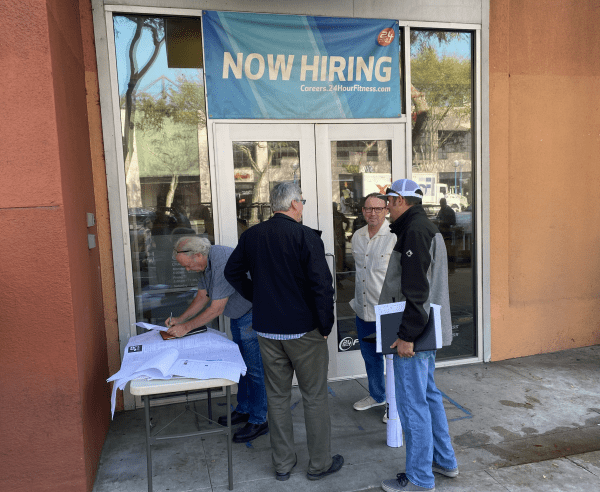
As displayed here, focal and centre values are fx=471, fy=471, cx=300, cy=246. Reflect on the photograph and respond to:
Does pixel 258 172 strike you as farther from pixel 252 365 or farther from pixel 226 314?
pixel 252 365

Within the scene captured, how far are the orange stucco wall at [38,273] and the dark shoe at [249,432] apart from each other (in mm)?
1069

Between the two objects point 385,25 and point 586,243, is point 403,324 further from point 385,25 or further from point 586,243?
point 586,243

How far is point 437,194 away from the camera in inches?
199

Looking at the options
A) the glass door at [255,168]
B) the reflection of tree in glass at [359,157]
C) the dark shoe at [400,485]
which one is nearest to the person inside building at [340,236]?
the glass door at [255,168]

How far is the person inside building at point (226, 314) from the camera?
351 cm

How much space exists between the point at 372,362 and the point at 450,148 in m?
2.48

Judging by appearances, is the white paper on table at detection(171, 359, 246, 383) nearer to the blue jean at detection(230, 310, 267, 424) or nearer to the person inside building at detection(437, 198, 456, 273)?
the blue jean at detection(230, 310, 267, 424)

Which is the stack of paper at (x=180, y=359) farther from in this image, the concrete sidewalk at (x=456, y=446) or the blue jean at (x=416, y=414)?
the blue jean at (x=416, y=414)

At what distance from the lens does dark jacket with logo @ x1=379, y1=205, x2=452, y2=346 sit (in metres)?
2.69

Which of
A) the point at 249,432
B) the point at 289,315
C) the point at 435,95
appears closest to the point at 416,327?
the point at 289,315

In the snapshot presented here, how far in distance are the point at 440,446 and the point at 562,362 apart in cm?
277

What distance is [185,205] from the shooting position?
14.3 ft

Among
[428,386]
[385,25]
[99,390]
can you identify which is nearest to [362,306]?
[428,386]

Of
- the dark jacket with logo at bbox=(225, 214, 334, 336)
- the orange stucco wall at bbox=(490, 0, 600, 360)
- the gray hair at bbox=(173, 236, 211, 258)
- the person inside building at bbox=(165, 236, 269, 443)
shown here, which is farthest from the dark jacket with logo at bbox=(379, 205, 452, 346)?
the orange stucco wall at bbox=(490, 0, 600, 360)
